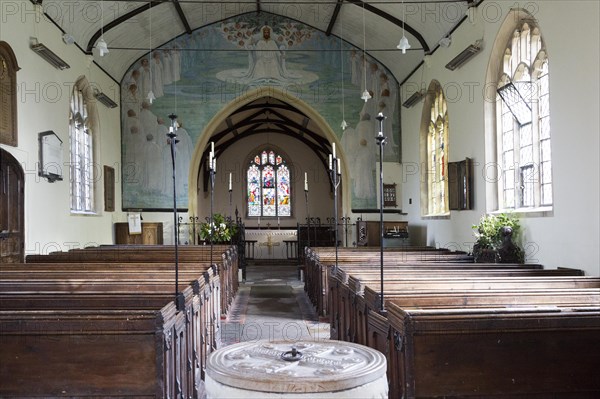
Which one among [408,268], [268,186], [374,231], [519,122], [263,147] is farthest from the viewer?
[263,147]

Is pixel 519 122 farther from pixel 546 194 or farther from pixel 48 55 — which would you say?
pixel 48 55

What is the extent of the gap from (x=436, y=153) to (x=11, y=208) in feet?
23.9

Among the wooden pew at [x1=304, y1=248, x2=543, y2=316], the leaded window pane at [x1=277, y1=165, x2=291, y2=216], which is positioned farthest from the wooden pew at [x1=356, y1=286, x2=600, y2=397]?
the leaded window pane at [x1=277, y1=165, x2=291, y2=216]

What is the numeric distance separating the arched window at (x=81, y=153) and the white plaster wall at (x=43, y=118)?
0.30 metres

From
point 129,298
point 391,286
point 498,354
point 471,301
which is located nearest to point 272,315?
point 391,286

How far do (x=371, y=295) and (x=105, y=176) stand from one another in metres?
9.44

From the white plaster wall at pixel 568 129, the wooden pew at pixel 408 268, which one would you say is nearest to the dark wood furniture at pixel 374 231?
the white plaster wall at pixel 568 129

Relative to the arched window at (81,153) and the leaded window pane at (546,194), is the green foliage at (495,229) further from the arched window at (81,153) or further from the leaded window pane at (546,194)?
the arched window at (81,153)

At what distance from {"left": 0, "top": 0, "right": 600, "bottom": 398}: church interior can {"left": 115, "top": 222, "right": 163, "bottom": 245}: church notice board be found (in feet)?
0.14

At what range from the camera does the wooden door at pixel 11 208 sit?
7734 mm

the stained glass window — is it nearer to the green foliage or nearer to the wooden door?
the green foliage

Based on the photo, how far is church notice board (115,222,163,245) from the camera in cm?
1260

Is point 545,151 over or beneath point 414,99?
beneath

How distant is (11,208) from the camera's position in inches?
314
